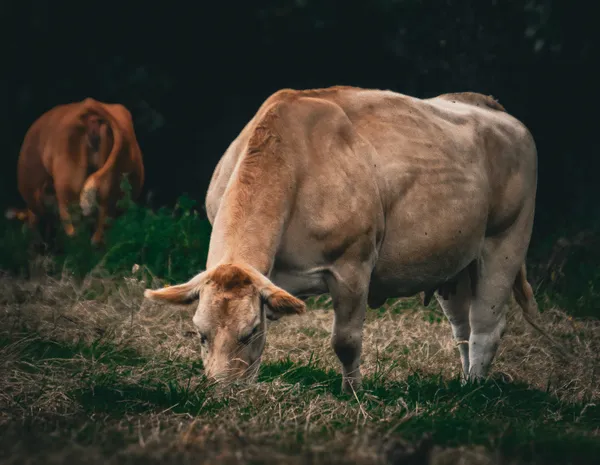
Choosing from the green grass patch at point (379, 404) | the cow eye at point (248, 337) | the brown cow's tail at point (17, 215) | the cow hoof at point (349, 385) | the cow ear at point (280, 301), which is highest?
the cow ear at point (280, 301)

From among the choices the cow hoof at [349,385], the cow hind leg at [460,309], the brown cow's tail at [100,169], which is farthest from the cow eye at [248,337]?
the brown cow's tail at [100,169]

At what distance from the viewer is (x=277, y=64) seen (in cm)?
967

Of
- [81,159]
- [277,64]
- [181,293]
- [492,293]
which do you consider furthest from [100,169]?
[181,293]

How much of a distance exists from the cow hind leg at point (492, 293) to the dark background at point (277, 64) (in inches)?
102

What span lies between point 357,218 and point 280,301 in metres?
0.93

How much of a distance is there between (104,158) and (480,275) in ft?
13.9

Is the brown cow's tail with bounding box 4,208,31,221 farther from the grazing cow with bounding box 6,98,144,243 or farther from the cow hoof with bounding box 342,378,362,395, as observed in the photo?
the cow hoof with bounding box 342,378,362,395

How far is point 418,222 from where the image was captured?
214 inches

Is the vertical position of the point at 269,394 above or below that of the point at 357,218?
below

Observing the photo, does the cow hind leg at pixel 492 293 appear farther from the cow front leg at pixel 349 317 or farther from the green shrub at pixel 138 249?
the green shrub at pixel 138 249

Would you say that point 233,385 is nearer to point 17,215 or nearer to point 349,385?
point 349,385

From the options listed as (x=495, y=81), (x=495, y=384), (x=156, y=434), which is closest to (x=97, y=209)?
(x=495, y=81)

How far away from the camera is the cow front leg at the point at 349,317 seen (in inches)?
196

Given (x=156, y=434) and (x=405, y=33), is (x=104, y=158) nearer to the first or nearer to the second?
(x=405, y=33)
